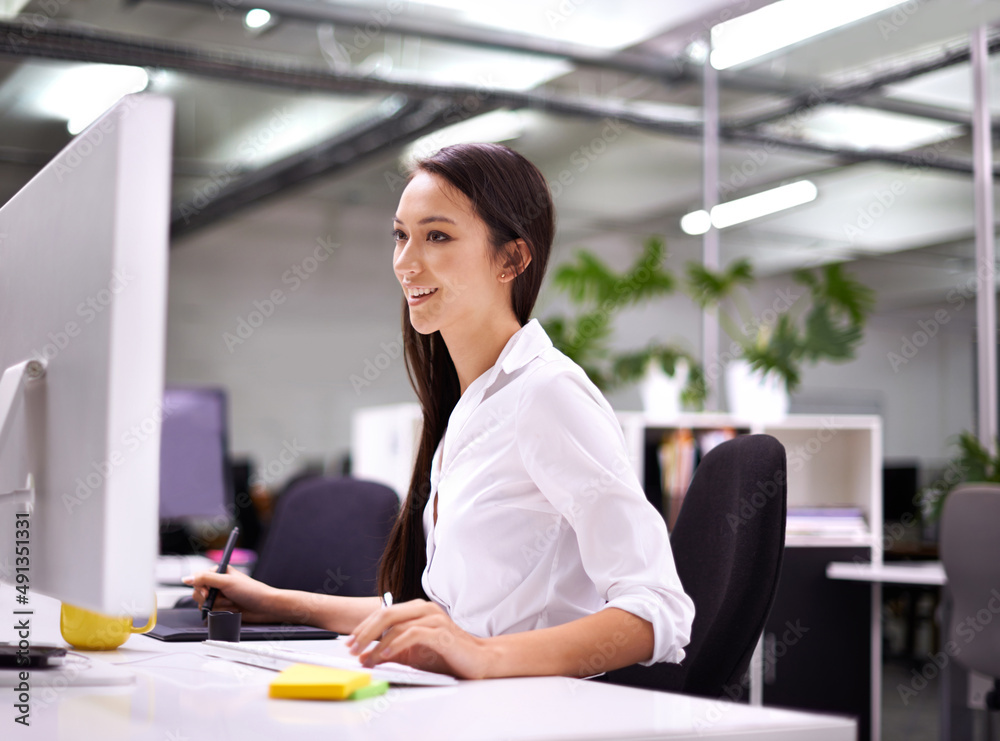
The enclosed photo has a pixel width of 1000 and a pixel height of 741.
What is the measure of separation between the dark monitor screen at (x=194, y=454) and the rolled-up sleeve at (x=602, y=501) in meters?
2.02

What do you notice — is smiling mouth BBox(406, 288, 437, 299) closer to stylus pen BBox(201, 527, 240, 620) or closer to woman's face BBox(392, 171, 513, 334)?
woman's face BBox(392, 171, 513, 334)

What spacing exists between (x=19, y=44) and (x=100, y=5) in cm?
70

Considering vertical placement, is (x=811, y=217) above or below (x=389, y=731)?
above

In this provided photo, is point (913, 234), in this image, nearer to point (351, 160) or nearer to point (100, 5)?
point (351, 160)

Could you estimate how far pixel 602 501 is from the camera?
1.20 m

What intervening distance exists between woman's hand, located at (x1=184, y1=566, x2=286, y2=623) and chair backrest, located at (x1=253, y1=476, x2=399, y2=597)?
0.54m

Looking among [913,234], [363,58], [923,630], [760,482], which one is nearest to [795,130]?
[913,234]

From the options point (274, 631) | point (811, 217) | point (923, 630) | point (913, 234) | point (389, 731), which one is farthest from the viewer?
point (811, 217)

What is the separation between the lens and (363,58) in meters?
Answer: 6.10

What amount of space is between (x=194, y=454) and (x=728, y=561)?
6.80 ft

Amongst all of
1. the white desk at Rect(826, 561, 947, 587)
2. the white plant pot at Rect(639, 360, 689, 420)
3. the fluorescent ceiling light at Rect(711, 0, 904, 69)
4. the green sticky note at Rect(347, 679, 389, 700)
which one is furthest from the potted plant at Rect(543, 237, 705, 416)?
the green sticky note at Rect(347, 679, 389, 700)

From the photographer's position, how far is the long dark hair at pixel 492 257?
141 centimetres

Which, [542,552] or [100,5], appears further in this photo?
[100,5]

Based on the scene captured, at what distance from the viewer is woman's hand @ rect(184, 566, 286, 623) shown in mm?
1474
